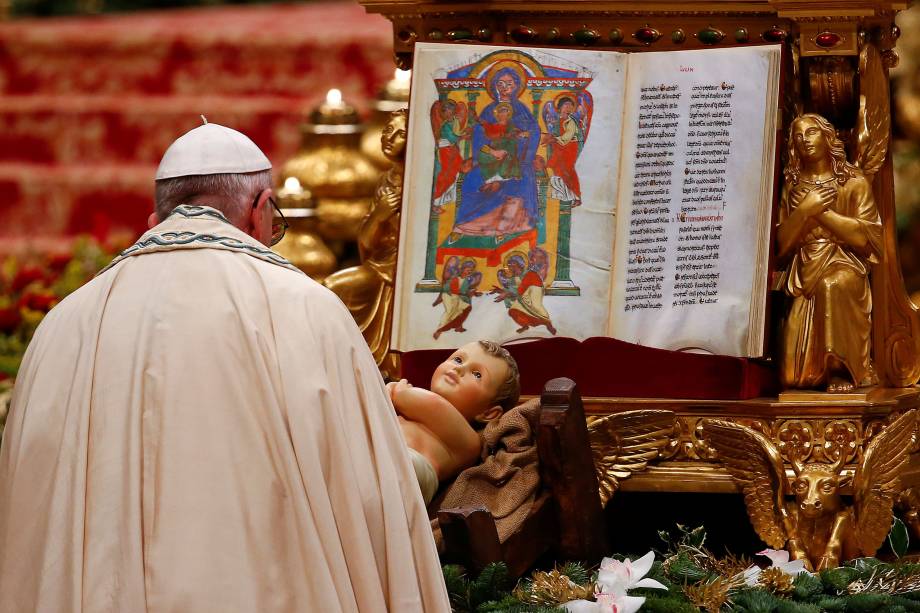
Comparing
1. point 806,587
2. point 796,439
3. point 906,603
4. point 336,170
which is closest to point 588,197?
point 796,439

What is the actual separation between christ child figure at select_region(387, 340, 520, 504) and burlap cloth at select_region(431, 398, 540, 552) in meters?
0.03

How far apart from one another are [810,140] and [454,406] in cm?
94

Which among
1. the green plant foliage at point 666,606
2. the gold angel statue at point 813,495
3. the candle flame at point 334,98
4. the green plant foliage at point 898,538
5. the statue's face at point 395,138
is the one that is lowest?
the green plant foliage at point 666,606

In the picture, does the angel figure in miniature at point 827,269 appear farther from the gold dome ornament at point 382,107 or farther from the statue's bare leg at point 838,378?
the gold dome ornament at point 382,107

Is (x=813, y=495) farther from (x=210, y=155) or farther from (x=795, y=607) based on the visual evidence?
(x=210, y=155)

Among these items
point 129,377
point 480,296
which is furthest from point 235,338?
point 480,296

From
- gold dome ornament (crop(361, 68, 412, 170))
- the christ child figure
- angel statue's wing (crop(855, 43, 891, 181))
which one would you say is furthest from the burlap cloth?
gold dome ornament (crop(361, 68, 412, 170))

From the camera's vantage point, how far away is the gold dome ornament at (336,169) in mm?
6953

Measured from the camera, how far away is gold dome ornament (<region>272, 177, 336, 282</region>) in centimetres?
581

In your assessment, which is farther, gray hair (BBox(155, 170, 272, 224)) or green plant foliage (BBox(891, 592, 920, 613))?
green plant foliage (BBox(891, 592, 920, 613))

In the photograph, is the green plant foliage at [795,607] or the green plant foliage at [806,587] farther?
the green plant foliage at [806,587]

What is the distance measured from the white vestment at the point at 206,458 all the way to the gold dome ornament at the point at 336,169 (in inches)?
139


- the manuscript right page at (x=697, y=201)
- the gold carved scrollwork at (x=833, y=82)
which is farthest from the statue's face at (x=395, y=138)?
the gold carved scrollwork at (x=833, y=82)

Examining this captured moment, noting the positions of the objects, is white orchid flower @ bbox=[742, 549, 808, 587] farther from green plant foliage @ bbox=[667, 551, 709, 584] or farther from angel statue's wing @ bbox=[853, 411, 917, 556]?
angel statue's wing @ bbox=[853, 411, 917, 556]
